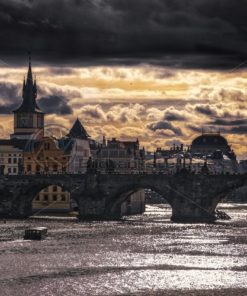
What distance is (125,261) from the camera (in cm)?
12050

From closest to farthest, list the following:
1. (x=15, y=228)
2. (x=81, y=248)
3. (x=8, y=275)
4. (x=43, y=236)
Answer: (x=8, y=275) → (x=81, y=248) → (x=43, y=236) → (x=15, y=228)

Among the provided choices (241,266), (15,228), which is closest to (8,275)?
(241,266)

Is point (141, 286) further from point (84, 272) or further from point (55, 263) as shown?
point (55, 263)

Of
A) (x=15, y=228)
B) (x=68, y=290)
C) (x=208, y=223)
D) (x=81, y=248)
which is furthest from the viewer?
(x=208, y=223)

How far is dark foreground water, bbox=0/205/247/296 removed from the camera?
99062 millimetres

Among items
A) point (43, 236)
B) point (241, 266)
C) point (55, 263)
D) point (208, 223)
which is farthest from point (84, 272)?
point (208, 223)

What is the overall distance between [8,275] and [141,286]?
15095mm

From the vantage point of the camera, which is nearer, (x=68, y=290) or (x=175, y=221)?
(x=68, y=290)

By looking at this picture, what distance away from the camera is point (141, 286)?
99875 millimetres

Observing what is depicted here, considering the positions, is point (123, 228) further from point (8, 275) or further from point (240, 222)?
point (8, 275)

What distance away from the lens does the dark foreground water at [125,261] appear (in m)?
99.1

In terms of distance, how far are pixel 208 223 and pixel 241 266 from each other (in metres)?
77.8

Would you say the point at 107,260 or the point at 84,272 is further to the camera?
the point at 107,260

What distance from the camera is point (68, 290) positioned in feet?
319
